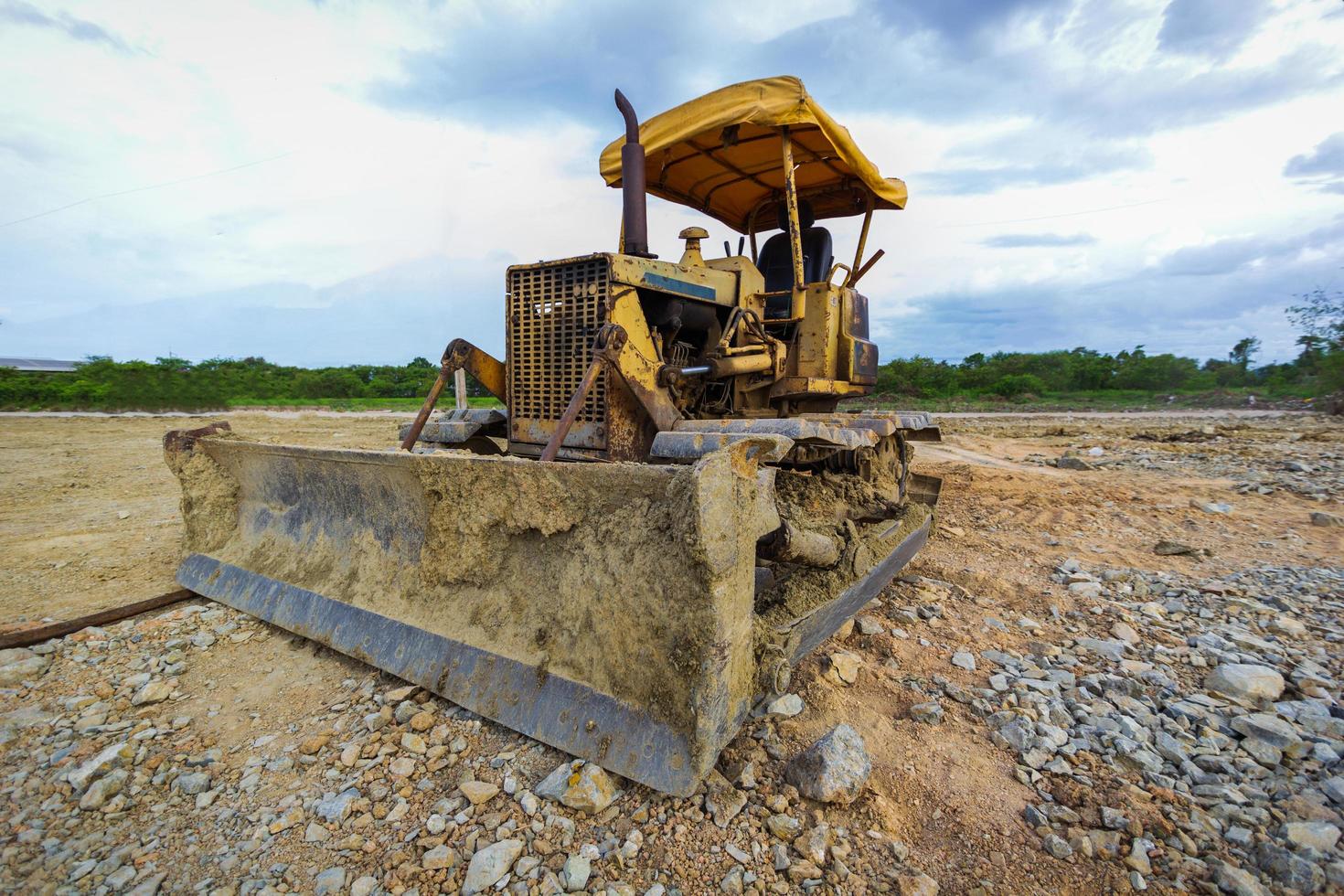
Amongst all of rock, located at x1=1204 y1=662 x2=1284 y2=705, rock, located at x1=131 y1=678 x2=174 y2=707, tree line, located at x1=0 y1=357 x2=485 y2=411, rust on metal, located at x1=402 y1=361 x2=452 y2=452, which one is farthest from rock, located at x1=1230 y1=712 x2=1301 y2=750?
tree line, located at x1=0 y1=357 x2=485 y2=411

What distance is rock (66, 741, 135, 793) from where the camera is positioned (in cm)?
206

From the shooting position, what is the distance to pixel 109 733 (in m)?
2.36

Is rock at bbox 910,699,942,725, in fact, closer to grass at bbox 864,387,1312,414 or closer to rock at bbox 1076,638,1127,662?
rock at bbox 1076,638,1127,662

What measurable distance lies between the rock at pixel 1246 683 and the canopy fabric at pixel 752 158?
12.1ft

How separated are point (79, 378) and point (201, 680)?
76.1 ft

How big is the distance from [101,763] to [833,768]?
251 centimetres

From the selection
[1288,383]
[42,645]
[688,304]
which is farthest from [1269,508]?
[1288,383]

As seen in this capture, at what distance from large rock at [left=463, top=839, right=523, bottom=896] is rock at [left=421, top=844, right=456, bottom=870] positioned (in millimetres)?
58

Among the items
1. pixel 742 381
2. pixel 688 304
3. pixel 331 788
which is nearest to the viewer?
pixel 331 788

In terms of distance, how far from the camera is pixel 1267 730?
2.26 m

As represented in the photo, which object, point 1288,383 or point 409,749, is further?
point 1288,383

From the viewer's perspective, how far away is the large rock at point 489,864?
1.65 m

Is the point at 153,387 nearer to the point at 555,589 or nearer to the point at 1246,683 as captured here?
the point at 555,589

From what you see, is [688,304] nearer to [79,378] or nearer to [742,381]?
[742,381]
